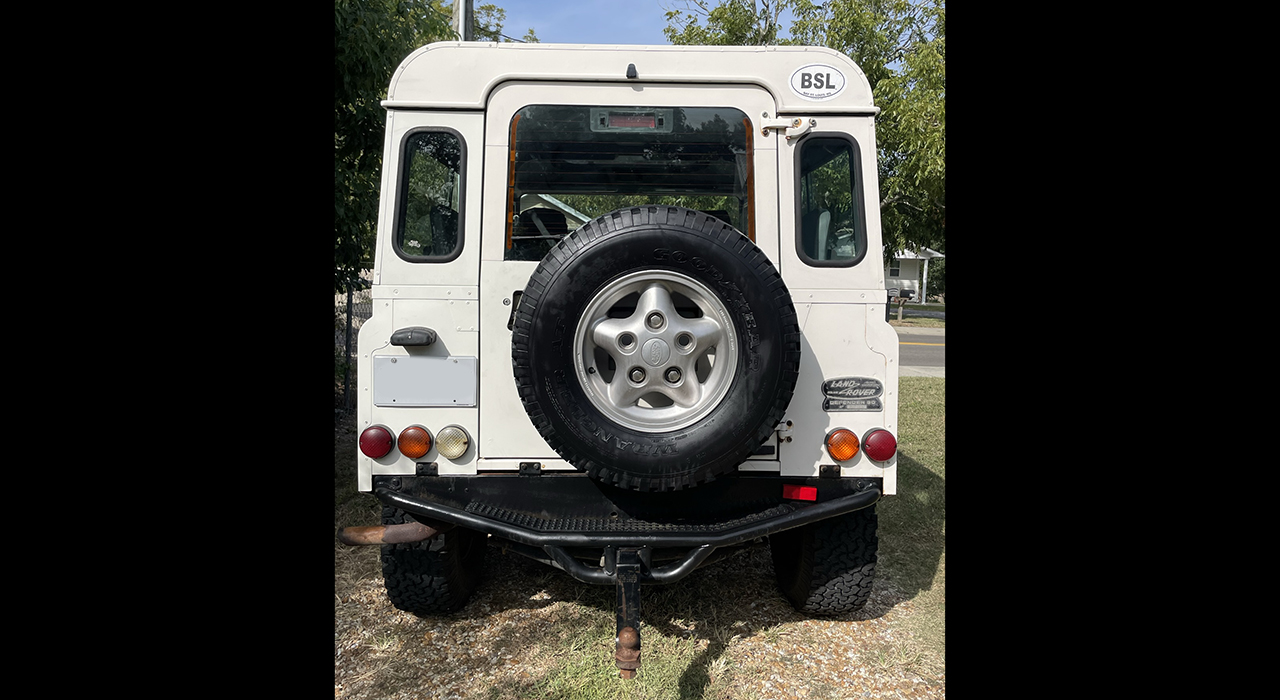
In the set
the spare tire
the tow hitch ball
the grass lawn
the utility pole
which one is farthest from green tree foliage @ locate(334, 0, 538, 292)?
the tow hitch ball

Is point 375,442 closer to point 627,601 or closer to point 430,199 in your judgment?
point 430,199

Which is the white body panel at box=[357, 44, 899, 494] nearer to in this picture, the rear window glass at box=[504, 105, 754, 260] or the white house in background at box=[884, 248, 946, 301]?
the rear window glass at box=[504, 105, 754, 260]

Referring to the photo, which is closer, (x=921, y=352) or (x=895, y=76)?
(x=895, y=76)

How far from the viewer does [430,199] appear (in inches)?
114

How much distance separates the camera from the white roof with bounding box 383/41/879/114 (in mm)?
2830

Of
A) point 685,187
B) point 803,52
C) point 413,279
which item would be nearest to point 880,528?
point 685,187

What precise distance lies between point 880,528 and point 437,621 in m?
2.88

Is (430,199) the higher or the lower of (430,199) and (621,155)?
the lower

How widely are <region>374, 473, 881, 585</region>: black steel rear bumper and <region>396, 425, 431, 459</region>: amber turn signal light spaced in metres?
0.12

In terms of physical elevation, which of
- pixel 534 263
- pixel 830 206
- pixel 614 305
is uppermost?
pixel 830 206

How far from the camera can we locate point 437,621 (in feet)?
10.8

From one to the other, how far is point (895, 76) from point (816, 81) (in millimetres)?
10255

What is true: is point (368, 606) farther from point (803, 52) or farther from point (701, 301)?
point (803, 52)

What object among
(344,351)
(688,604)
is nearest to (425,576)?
(688,604)
